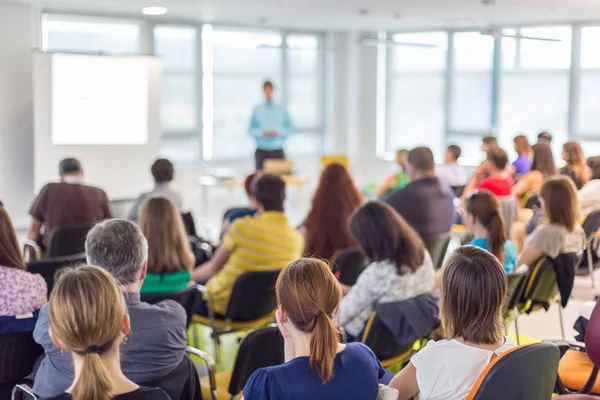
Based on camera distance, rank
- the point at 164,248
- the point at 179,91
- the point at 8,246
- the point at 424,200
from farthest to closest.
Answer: the point at 179,91 → the point at 424,200 → the point at 164,248 → the point at 8,246

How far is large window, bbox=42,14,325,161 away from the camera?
34.0ft

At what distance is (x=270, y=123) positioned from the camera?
1091cm

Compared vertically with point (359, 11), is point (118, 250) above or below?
below

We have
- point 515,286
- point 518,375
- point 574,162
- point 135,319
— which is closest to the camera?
point 518,375

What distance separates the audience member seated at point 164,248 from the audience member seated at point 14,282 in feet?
2.24

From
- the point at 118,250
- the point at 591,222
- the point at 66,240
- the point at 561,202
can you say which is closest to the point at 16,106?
the point at 66,240

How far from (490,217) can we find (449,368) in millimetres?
2227

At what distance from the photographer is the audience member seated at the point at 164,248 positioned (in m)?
4.00

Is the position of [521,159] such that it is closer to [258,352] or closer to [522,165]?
[522,165]

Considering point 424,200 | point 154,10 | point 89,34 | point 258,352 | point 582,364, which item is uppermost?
point 154,10

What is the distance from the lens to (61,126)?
29.8 feet

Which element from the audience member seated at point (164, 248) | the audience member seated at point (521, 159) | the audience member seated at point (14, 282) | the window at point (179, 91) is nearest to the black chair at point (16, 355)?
the audience member seated at point (14, 282)

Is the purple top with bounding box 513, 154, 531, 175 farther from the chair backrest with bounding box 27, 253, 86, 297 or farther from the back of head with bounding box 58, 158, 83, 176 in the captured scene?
the chair backrest with bounding box 27, 253, 86, 297

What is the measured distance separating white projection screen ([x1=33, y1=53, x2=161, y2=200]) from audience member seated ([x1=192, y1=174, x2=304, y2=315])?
4.87m
